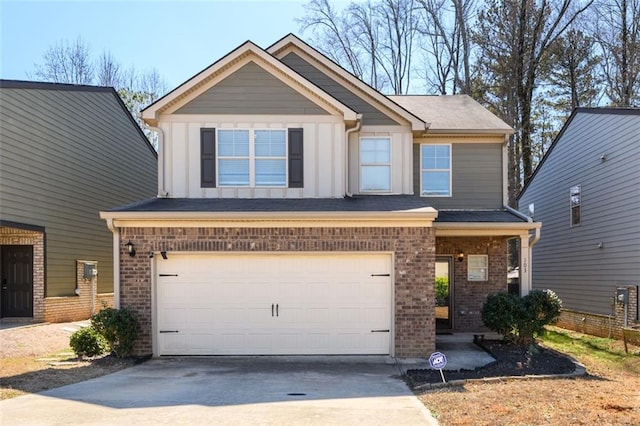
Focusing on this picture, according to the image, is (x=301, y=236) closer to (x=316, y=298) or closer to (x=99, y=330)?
(x=316, y=298)

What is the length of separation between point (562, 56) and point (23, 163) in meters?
24.2

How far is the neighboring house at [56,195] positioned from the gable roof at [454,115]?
32.2 ft

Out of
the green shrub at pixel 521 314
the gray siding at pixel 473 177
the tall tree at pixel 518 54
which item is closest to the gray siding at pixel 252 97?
the gray siding at pixel 473 177

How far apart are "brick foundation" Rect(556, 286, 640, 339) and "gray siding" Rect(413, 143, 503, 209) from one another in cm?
393

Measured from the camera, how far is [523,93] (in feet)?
91.5

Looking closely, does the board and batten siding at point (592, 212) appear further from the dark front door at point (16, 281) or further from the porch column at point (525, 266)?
the dark front door at point (16, 281)

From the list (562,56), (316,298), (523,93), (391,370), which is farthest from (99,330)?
(562,56)

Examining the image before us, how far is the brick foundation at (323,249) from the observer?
38.1 feet

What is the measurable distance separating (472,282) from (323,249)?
5276mm

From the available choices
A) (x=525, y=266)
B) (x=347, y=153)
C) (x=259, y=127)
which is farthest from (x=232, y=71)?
(x=525, y=266)

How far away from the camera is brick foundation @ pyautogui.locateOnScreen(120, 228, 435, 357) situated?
458 inches

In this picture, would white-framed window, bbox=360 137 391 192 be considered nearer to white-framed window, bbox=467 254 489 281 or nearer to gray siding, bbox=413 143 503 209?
gray siding, bbox=413 143 503 209

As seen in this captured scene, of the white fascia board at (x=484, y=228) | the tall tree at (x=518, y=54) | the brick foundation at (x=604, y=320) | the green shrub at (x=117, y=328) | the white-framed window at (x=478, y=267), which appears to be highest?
the tall tree at (x=518, y=54)

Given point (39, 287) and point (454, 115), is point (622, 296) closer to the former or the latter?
point (454, 115)
